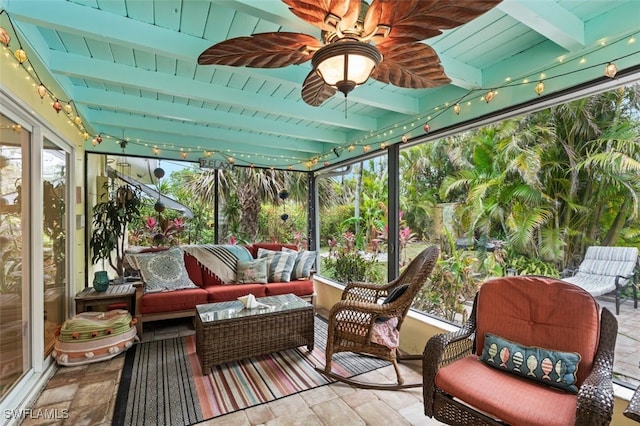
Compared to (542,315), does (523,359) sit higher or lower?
lower

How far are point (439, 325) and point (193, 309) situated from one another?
2772mm

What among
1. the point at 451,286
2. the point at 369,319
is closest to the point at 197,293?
the point at 369,319

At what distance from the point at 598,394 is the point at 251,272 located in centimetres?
354

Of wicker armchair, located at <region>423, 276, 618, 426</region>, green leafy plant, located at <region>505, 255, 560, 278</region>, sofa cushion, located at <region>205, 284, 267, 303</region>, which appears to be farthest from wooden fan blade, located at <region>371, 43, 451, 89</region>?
sofa cushion, located at <region>205, 284, 267, 303</region>

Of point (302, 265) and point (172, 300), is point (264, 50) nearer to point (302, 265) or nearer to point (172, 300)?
point (172, 300)

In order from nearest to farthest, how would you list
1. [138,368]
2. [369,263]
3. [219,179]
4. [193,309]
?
1. [138,368]
2. [193,309]
3. [369,263]
4. [219,179]

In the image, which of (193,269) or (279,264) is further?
(279,264)

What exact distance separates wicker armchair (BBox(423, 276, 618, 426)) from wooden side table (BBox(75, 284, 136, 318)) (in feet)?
10.5

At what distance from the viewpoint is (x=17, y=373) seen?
7.18ft

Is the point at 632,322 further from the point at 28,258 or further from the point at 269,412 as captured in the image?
the point at 28,258

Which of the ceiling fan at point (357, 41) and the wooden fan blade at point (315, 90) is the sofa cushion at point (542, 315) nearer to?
the ceiling fan at point (357, 41)

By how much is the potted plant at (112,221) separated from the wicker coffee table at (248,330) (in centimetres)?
185

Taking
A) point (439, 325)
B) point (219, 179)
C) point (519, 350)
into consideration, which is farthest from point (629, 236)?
point (219, 179)

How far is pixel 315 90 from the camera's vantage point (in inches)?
77.6
